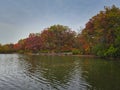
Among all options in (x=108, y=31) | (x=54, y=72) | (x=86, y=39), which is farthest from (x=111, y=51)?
(x=54, y=72)

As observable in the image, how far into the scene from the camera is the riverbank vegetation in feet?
191

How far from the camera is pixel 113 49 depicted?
54.5m

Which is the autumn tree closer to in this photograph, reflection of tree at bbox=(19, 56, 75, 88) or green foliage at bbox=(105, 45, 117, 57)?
green foliage at bbox=(105, 45, 117, 57)

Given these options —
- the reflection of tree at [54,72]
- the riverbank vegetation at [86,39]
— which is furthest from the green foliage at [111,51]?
the reflection of tree at [54,72]

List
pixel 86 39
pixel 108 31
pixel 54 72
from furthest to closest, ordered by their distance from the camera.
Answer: pixel 86 39 → pixel 108 31 → pixel 54 72

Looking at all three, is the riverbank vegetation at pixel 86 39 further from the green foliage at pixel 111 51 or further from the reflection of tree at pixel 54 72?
the reflection of tree at pixel 54 72

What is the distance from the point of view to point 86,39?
2876 inches

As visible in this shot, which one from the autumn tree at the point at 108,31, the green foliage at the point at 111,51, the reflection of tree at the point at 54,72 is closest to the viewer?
the reflection of tree at the point at 54,72

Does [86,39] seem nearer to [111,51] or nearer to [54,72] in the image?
[111,51]

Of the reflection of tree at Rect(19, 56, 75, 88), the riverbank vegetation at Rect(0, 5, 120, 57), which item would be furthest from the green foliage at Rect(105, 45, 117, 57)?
the reflection of tree at Rect(19, 56, 75, 88)

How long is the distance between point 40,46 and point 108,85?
8249cm

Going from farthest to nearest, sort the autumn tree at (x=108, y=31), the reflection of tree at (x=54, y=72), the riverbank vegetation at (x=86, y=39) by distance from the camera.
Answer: the riverbank vegetation at (x=86, y=39) < the autumn tree at (x=108, y=31) < the reflection of tree at (x=54, y=72)

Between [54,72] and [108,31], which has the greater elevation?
[108,31]

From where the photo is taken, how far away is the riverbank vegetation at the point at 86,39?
191ft
